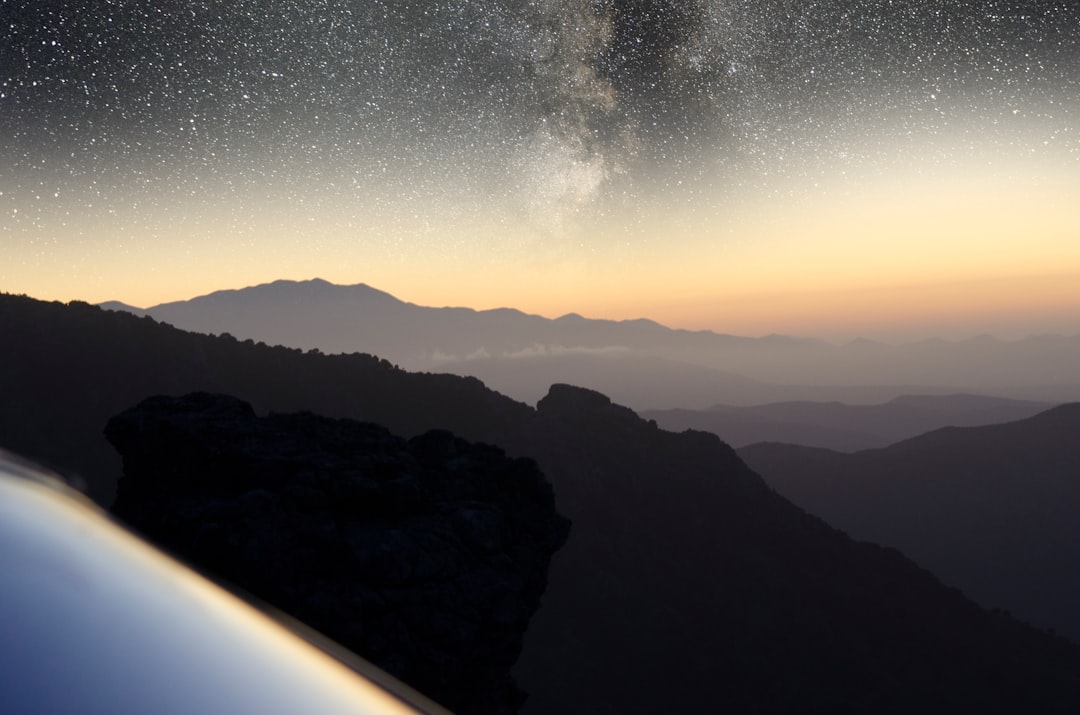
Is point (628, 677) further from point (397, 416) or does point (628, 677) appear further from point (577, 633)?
point (397, 416)

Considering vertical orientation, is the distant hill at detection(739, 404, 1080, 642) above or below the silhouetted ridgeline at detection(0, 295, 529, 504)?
below

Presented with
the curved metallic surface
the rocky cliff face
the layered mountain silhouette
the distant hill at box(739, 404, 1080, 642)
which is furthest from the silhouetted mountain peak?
the distant hill at box(739, 404, 1080, 642)

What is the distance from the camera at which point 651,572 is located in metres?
48.5

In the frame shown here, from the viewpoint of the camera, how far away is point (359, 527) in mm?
10711

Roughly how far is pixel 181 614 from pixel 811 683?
2047 inches

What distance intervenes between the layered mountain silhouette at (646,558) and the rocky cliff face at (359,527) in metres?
30.1

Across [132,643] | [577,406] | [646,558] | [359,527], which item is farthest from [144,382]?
[132,643]

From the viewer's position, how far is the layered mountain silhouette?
1636 inches

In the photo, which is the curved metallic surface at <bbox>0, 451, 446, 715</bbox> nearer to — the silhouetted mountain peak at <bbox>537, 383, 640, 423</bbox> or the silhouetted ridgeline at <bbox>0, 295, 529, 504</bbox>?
the silhouetted ridgeline at <bbox>0, 295, 529, 504</bbox>

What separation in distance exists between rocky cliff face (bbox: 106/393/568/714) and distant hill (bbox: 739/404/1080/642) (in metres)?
108

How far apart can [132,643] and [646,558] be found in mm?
51745

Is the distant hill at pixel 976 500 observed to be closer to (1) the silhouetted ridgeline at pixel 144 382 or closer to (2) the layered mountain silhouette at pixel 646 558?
(2) the layered mountain silhouette at pixel 646 558

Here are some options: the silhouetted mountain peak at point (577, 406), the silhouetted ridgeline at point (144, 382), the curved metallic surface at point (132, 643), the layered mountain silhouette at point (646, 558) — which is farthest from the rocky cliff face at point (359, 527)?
the silhouetted mountain peak at point (577, 406)

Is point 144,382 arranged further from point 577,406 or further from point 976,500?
point 976,500
